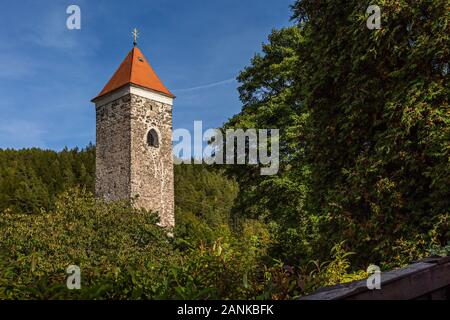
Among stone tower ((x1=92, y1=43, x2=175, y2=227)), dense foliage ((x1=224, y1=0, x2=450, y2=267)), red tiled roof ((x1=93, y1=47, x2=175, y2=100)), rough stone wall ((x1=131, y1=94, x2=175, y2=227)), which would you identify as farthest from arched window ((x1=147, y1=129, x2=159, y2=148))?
dense foliage ((x1=224, y1=0, x2=450, y2=267))

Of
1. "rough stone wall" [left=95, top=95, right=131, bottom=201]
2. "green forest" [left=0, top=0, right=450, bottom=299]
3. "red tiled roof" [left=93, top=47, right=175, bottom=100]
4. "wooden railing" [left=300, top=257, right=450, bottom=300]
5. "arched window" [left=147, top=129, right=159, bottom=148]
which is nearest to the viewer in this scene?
"wooden railing" [left=300, top=257, right=450, bottom=300]

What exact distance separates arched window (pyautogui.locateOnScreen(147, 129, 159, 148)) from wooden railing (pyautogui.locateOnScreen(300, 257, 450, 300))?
2490cm

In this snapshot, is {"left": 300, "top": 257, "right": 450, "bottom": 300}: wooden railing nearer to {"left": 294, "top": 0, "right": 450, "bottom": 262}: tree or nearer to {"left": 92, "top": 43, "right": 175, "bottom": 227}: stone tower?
{"left": 294, "top": 0, "right": 450, "bottom": 262}: tree

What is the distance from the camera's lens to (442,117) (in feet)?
21.7

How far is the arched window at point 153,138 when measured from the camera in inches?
1072

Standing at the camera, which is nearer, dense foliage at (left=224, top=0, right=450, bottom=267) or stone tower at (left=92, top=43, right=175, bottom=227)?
dense foliage at (left=224, top=0, right=450, bottom=267)

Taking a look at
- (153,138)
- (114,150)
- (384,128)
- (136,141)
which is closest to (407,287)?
(384,128)

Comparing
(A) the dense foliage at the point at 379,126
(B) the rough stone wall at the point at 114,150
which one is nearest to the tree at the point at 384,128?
(A) the dense foliage at the point at 379,126

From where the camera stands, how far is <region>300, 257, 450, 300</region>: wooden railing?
2.26m

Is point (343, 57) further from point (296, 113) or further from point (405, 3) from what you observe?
point (296, 113)

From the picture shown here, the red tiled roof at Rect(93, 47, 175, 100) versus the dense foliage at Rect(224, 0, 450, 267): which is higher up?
the red tiled roof at Rect(93, 47, 175, 100)

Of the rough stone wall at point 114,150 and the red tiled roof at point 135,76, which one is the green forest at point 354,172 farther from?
the red tiled roof at point 135,76
